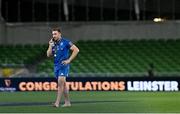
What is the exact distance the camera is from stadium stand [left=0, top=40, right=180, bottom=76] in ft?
103

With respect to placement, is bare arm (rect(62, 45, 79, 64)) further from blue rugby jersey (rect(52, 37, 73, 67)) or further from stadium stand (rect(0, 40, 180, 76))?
stadium stand (rect(0, 40, 180, 76))

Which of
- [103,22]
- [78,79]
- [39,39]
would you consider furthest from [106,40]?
[78,79]

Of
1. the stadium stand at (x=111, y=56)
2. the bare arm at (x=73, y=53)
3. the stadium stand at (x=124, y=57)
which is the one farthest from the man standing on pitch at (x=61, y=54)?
the stadium stand at (x=111, y=56)

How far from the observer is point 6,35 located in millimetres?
35625

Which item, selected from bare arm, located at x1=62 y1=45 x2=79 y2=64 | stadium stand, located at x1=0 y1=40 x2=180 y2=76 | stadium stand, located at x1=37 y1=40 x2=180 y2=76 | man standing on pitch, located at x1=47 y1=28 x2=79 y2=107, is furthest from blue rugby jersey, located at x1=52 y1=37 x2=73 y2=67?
stadium stand, located at x1=0 y1=40 x2=180 y2=76

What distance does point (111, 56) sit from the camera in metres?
32.8

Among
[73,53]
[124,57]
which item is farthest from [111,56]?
[73,53]

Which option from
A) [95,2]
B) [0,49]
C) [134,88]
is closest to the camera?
[134,88]

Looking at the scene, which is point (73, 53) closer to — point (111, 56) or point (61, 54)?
point (61, 54)

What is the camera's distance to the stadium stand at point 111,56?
3131 cm

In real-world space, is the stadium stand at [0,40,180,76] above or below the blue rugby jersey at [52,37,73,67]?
below

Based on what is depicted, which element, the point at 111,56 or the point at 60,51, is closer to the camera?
the point at 60,51

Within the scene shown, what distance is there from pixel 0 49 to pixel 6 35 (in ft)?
5.56

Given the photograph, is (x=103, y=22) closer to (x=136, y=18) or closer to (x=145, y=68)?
(x=136, y=18)
